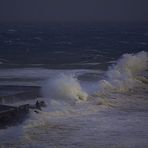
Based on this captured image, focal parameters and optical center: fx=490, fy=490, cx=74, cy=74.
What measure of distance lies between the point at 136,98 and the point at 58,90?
4314mm

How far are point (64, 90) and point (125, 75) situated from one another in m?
8.26

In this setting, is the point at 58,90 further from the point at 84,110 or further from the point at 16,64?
the point at 16,64

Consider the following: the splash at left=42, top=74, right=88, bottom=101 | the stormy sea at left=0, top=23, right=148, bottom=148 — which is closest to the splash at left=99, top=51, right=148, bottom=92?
the stormy sea at left=0, top=23, right=148, bottom=148

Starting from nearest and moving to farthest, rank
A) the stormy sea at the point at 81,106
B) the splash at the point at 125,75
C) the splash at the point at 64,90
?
the stormy sea at the point at 81,106
the splash at the point at 64,90
the splash at the point at 125,75

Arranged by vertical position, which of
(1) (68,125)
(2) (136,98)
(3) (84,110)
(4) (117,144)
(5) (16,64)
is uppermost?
(5) (16,64)

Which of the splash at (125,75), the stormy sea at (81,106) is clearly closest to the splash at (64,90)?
the stormy sea at (81,106)

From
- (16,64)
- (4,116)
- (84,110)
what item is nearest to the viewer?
(4,116)

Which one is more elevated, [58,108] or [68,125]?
[58,108]

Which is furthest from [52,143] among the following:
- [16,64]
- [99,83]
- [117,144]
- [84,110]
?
[16,64]

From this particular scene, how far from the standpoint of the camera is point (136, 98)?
26.4 meters

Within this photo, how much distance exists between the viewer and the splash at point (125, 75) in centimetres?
3036

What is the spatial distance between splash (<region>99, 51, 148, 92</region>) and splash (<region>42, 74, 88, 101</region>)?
2070mm

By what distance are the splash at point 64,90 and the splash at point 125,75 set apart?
2070mm

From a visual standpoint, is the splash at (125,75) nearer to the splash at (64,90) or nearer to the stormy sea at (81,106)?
the stormy sea at (81,106)
